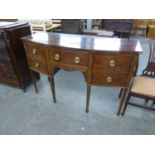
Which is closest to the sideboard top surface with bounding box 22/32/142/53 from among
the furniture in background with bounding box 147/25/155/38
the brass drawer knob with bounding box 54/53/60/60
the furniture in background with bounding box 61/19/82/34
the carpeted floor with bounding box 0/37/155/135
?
the brass drawer knob with bounding box 54/53/60/60

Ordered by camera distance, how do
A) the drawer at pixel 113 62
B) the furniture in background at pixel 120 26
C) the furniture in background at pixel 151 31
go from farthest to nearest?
the furniture in background at pixel 151 31
the furniture in background at pixel 120 26
the drawer at pixel 113 62

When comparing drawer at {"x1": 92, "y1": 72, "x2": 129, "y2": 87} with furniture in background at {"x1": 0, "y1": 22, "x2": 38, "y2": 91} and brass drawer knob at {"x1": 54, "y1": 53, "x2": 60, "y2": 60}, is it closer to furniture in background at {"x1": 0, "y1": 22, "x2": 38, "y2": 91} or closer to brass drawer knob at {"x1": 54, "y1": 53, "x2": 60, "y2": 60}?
brass drawer knob at {"x1": 54, "y1": 53, "x2": 60, "y2": 60}

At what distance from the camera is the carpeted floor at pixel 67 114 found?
5.32 ft

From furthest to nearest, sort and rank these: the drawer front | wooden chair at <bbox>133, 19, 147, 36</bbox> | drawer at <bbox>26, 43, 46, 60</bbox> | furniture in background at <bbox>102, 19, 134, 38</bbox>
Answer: wooden chair at <bbox>133, 19, 147, 36</bbox>
furniture in background at <bbox>102, 19, 134, 38</bbox>
the drawer front
drawer at <bbox>26, 43, 46, 60</bbox>

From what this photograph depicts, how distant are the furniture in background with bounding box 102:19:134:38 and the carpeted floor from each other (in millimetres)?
2544

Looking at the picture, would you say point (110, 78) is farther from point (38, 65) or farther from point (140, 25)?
point (140, 25)

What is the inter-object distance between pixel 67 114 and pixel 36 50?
34.7 inches

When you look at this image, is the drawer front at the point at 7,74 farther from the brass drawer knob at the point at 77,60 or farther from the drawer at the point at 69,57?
the brass drawer knob at the point at 77,60

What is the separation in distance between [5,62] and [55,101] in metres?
0.87

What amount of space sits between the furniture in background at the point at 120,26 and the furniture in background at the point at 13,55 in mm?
2991

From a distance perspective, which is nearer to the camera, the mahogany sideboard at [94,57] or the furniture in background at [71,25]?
the mahogany sideboard at [94,57]

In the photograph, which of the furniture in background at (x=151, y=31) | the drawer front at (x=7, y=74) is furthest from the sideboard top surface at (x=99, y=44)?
the furniture in background at (x=151, y=31)

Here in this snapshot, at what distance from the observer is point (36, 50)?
1.58 m

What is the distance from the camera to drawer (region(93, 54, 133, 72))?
1291 mm
